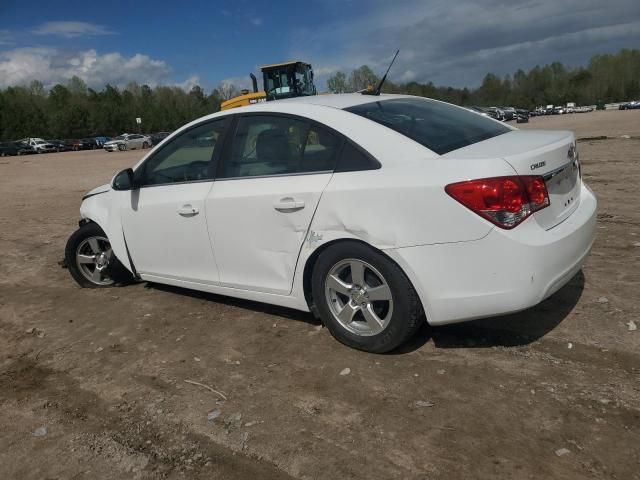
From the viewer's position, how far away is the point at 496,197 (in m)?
3.07

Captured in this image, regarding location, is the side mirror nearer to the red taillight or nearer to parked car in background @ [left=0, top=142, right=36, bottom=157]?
the red taillight

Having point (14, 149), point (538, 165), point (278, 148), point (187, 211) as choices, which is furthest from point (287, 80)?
point (14, 149)

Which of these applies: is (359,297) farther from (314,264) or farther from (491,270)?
(491,270)

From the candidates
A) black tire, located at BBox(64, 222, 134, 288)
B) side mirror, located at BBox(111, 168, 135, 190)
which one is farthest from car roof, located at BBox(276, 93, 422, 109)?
black tire, located at BBox(64, 222, 134, 288)

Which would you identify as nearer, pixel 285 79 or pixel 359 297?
pixel 359 297

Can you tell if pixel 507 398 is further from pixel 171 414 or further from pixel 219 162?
pixel 219 162

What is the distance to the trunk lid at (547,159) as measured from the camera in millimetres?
3230

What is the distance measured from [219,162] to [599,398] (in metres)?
2.96

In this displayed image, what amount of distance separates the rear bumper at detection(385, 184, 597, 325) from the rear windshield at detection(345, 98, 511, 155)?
0.65 meters

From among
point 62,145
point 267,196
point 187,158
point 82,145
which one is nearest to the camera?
point 267,196

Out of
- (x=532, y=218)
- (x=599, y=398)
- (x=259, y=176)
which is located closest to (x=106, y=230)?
(x=259, y=176)

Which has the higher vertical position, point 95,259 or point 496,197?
point 496,197

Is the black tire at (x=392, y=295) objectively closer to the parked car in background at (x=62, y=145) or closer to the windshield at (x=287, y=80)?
the windshield at (x=287, y=80)

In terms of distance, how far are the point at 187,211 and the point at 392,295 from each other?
181 centimetres
